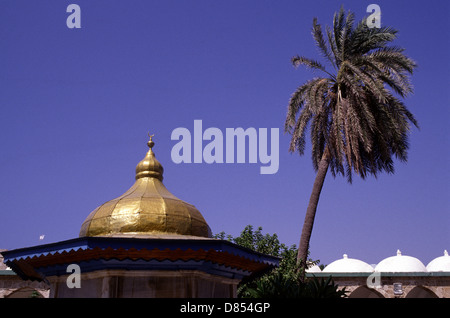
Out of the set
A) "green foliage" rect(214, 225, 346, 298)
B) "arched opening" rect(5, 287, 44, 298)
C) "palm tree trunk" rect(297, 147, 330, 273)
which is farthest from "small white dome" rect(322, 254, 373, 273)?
"arched opening" rect(5, 287, 44, 298)

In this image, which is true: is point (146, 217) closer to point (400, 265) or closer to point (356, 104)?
point (356, 104)

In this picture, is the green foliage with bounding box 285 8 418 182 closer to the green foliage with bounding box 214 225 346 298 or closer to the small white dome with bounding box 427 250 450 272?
the green foliage with bounding box 214 225 346 298

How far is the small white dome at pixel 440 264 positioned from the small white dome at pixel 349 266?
4.82 metres

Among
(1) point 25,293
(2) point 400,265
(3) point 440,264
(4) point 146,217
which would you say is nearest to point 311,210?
(4) point 146,217

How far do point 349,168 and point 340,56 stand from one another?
5606mm

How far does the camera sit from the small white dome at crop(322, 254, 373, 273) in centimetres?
Answer: 3644

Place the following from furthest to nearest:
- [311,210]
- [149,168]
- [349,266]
Result: [349,266]
[311,210]
[149,168]

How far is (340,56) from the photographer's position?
25.5 meters

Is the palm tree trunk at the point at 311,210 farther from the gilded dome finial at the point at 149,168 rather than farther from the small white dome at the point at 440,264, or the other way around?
the small white dome at the point at 440,264

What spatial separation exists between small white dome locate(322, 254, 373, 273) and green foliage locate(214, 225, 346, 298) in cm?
814

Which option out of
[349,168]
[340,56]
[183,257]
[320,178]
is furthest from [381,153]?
[183,257]

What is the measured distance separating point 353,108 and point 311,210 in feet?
17.3

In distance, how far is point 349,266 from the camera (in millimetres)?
36844
